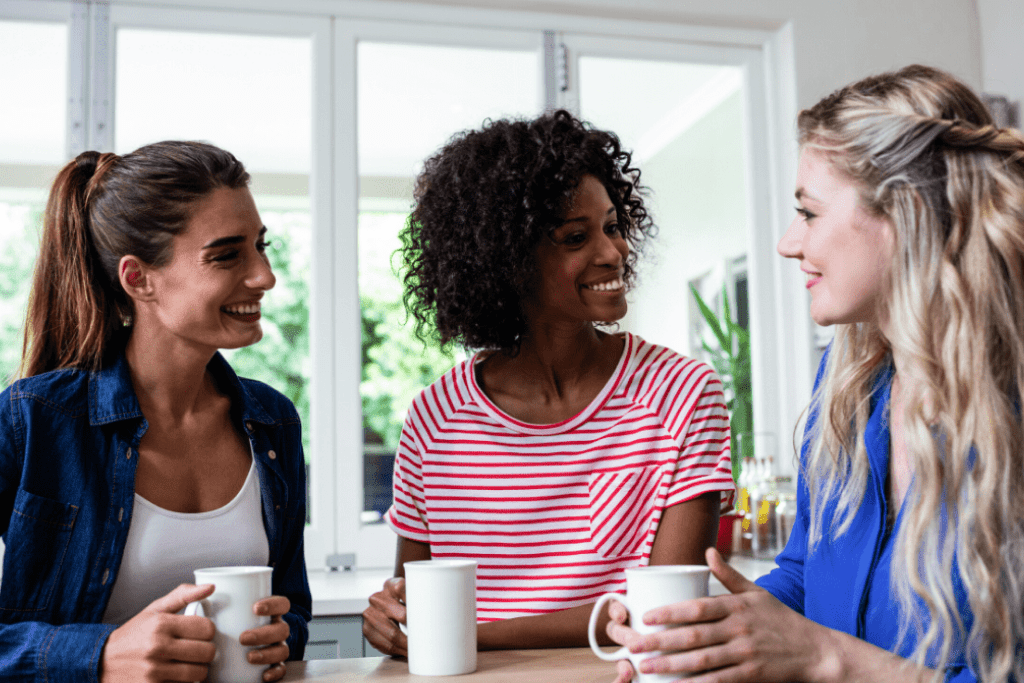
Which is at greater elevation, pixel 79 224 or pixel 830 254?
pixel 79 224

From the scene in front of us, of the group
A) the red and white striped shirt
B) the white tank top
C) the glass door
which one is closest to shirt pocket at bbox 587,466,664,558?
the red and white striped shirt

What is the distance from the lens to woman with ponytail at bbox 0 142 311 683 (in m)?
1.16

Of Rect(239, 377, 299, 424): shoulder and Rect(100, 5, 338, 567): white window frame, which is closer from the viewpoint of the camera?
Rect(239, 377, 299, 424): shoulder

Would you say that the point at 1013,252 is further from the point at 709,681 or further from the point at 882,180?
the point at 709,681

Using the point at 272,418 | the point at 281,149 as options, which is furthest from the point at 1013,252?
the point at 281,149

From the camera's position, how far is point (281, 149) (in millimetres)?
3125

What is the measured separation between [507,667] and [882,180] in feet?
2.14

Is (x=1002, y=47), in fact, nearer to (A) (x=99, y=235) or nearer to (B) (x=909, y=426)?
(B) (x=909, y=426)

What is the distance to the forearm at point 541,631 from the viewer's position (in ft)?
3.86

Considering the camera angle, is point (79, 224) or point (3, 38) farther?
point (3, 38)

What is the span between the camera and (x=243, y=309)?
4.51 ft

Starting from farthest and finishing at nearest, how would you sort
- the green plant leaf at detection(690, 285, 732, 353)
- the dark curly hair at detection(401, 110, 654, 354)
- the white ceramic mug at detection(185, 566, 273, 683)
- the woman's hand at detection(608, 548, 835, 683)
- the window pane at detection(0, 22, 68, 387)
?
the green plant leaf at detection(690, 285, 732, 353) < the window pane at detection(0, 22, 68, 387) < the dark curly hair at detection(401, 110, 654, 354) < the white ceramic mug at detection(185, 566, 273, 683) < the woman's hand at detection(608, 548, 835, 683)

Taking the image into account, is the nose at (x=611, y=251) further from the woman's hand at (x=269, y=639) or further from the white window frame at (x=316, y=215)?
the white window frame at (x=316, y=215)

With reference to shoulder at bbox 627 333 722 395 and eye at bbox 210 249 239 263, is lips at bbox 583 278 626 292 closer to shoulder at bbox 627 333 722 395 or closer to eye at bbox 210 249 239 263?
shoulder at bbox 627 333 722 395
